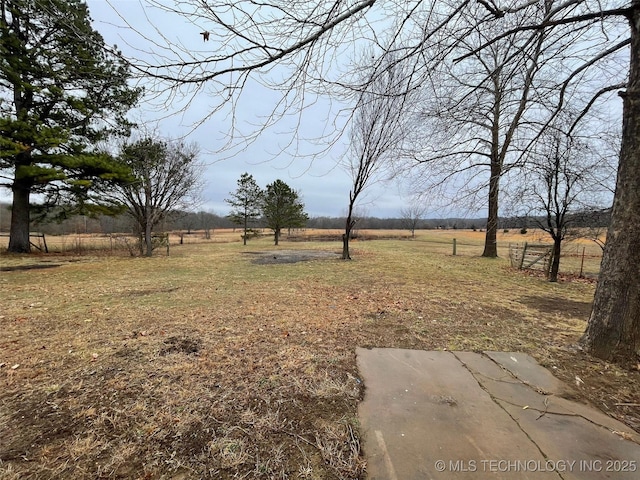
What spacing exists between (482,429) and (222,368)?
6.64 feet

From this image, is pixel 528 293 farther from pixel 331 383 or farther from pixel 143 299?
pixel 143 299

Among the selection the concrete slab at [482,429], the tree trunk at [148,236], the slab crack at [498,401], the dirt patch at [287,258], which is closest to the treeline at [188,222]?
the tree trunk at [148,236]

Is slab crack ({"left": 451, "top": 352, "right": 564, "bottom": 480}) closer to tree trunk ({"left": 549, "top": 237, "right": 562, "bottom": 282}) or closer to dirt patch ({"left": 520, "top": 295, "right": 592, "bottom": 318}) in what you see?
dirt patch ({"left": 520, "top": 295, "right": 592, "bottom": 318})

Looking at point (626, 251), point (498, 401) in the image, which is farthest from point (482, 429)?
point (626, 251)

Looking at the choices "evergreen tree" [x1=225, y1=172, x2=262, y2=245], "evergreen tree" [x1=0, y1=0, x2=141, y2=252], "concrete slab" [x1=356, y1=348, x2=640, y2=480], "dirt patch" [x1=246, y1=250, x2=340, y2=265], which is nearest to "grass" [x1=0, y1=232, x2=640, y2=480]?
"concrete slab" [x1=356, y1=348, x2=640, y2=480]

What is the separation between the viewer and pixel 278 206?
84.7 feet

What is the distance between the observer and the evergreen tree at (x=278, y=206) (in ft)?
83.7

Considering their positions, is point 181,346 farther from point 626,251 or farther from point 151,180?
point 151,180

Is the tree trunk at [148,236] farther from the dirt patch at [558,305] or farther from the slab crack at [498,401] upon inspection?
the dirt patch at [558,305]

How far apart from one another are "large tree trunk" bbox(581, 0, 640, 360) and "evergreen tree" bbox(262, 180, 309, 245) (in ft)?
76.3

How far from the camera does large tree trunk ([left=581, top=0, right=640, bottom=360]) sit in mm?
2414

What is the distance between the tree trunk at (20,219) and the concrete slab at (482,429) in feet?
51.7

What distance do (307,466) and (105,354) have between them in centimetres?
243

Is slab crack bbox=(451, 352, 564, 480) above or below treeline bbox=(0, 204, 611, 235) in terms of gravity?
below
